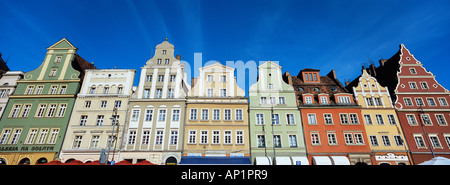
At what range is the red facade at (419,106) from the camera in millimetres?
24703

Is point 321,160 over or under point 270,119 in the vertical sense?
under

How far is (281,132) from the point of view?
1011 inches

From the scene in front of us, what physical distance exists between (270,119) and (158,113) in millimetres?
14729

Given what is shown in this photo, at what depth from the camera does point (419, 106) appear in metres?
27.1

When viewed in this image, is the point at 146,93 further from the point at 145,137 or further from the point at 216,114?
the point at 216,114

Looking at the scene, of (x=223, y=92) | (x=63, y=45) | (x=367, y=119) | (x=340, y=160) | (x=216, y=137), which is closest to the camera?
(x=340, y=160)

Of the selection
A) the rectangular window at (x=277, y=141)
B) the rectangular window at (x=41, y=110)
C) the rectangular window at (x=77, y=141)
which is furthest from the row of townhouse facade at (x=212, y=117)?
the rectangular window at (x=277, y=141)

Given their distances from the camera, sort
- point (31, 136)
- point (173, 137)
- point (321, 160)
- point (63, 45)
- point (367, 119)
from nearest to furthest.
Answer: point (321, 160)
point (31, 136)
point (173, 137)
point (367, 119)
point (63, 45)

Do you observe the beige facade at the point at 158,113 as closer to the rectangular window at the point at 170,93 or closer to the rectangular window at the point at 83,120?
the rectangular window at the point at 170,93

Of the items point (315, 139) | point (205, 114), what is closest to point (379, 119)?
point (315, 139)

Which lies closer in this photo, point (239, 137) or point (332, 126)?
point (239, 137)

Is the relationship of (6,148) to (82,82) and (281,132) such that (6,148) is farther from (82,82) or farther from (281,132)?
(281,132)

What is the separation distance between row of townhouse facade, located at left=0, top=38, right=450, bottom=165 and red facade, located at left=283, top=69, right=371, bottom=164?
126 millimetres
